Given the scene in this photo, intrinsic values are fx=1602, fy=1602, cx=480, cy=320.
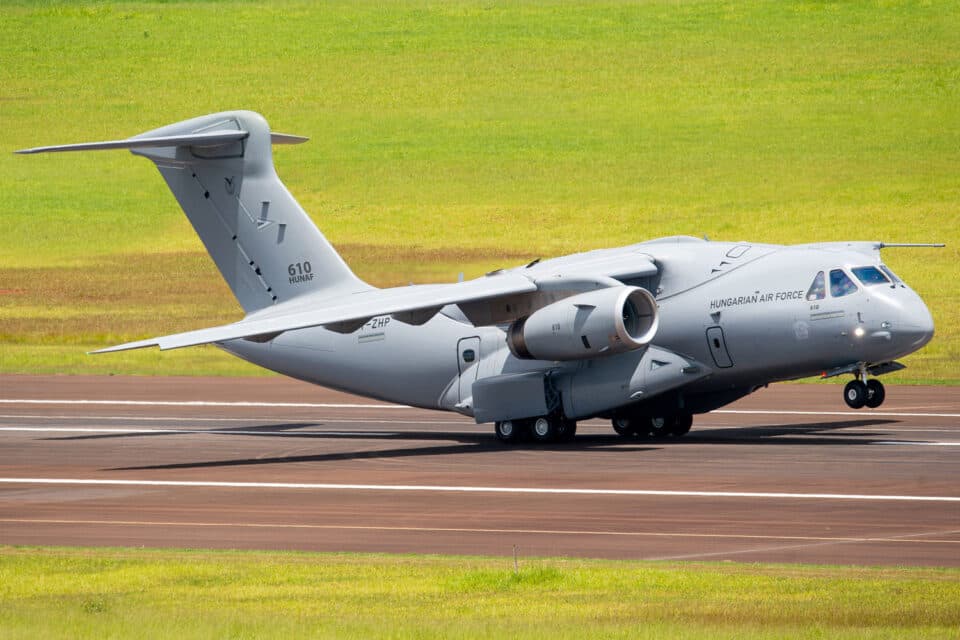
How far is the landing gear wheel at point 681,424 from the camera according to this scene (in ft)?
92.8

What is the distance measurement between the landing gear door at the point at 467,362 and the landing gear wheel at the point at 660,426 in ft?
10.7

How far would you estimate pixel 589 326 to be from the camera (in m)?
25.6

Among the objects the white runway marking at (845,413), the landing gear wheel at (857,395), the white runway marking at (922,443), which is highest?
the landing gear wheel at (857,395)

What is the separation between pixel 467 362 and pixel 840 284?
6.62m

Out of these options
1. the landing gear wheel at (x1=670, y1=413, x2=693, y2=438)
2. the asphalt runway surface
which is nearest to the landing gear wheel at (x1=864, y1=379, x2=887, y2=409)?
the asphalt runway surface

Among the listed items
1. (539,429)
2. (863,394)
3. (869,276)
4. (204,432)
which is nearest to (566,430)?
(539,429)

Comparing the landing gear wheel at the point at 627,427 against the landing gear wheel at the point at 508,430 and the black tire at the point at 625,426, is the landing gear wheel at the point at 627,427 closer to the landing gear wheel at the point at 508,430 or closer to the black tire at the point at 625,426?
the black tire at the point at 625,426

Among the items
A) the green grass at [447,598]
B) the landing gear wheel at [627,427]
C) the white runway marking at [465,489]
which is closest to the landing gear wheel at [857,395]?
the landing gear wheel at [627,427]

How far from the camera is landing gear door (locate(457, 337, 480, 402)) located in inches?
1104

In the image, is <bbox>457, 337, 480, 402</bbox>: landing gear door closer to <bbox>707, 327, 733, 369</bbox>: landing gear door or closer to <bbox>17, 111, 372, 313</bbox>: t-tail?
<bbox>17, 111, 372, 313</bbox>: t-tail

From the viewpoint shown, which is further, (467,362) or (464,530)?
(467,362)

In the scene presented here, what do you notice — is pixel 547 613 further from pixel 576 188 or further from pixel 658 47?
pixel 658 47

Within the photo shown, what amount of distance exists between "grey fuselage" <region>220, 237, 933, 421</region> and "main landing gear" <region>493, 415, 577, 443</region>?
43cm

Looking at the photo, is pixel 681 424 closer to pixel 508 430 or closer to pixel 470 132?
pixel 508 430
